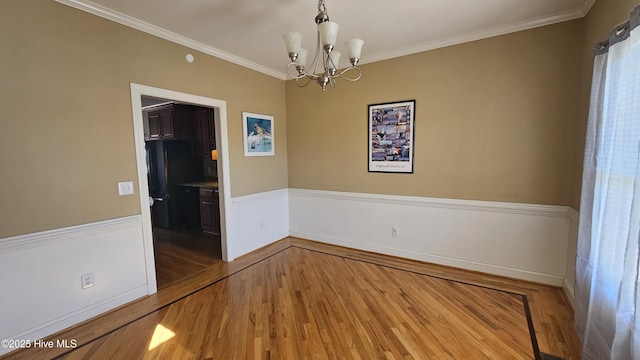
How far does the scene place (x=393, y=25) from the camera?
272 cm

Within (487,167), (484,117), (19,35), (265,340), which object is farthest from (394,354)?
(19,35)

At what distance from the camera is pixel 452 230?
3.27 m

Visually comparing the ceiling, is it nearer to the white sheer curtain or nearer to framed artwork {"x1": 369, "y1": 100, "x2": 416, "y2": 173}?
framed artwork {"x1": 369, "y1": 100, "x2": 416, "y2": 173}

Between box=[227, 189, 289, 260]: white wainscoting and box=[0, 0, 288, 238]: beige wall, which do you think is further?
box=[227, 189, 289, 260]: white wainscoting

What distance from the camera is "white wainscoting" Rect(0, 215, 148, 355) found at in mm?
1963

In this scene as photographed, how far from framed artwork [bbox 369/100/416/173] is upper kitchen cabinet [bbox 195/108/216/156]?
3093 millimetres

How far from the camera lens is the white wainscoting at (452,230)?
2794 millimetres

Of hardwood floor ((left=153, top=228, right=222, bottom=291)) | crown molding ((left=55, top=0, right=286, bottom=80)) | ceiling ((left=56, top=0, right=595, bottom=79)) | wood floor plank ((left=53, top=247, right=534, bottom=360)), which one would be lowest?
wood floor plank ((left=53, top=247, right=534, bottom=360))

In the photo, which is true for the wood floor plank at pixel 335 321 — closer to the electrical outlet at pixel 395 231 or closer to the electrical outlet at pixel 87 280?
the electrical outlet at pixel 87 280

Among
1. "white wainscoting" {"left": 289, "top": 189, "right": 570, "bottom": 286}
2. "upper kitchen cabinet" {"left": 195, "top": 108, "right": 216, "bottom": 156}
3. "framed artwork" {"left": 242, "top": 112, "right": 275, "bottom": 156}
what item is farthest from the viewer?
"upper kitchen cabinet" {"left": 195, "top": 108, "right": 216, "bottom": 156}

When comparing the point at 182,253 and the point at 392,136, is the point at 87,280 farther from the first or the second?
the point at 392,136

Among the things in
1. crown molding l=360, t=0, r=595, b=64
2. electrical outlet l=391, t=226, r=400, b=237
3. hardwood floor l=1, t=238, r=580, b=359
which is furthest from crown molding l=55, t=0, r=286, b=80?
electrical outlet l=391, t=226, r=400, b=237

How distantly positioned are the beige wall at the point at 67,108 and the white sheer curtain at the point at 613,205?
12.1 ft

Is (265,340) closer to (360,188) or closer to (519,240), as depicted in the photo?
(360,188)
